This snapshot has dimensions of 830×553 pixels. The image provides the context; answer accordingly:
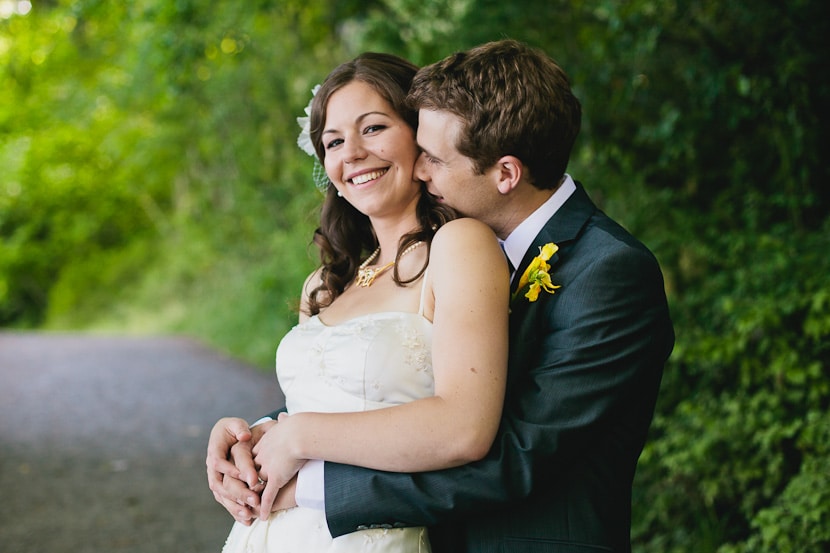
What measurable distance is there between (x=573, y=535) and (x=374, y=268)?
957mm

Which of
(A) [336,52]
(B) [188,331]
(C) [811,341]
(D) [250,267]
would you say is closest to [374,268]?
(C) [811,341]

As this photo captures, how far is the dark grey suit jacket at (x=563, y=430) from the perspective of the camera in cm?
187

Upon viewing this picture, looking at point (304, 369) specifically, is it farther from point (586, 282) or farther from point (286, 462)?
point (586, 282)

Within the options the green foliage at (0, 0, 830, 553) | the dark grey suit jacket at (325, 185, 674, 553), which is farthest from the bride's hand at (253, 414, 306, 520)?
the green foliage at (0, 0, 830, 553)

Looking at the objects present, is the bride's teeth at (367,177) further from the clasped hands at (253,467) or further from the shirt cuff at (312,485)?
the shirt cuff at (312,485)

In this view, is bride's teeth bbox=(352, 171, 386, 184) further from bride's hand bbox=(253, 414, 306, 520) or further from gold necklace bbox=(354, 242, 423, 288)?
bride's hand bbox=(253, 414, 306, 520)

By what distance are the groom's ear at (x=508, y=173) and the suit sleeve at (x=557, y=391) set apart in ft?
0.76

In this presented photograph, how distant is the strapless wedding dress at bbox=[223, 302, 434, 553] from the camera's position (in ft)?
6.89

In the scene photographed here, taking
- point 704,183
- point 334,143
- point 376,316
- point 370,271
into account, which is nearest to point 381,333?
point 376,316

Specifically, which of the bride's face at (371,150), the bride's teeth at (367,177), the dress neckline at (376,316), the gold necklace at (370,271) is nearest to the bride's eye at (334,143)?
the bride's face at (371,150)

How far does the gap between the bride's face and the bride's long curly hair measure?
0.11 ft

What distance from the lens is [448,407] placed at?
1845 millimetres

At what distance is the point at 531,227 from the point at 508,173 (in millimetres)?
156

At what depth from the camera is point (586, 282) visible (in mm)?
1939
